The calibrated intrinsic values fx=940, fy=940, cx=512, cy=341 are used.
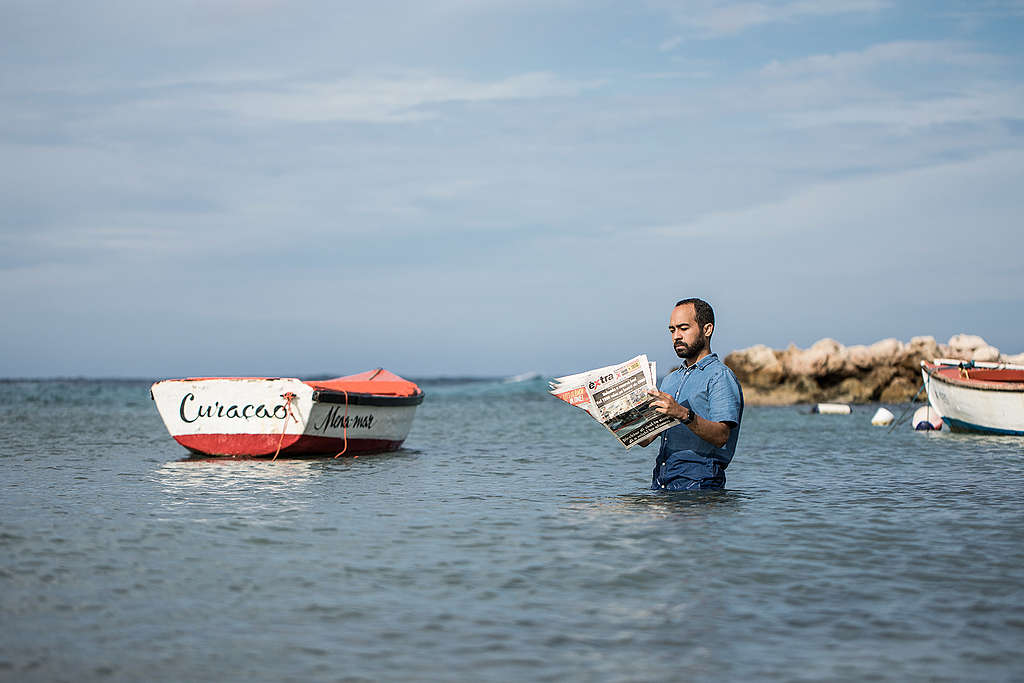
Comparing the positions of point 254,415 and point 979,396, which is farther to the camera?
point 979,396

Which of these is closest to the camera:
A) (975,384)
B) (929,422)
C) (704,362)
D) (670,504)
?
(704,362)

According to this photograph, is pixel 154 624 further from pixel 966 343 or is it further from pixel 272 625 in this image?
pixel 966 343

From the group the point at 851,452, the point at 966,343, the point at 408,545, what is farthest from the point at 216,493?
the point at 966,343

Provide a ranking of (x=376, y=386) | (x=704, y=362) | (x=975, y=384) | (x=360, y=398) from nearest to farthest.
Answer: (x=704, y=362) < (x=360, y=398) < (x=376, y=386) < (x=975, y=384)

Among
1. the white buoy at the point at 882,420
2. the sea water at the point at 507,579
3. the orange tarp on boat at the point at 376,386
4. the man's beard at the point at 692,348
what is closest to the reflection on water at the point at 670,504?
the sea water at the point at 507,579

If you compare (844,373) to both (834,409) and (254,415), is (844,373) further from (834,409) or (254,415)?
(254,415)

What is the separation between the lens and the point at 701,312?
317 inches

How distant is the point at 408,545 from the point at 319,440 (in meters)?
8.54

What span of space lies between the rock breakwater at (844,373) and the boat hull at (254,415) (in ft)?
120

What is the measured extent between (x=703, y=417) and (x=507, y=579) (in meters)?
2.47

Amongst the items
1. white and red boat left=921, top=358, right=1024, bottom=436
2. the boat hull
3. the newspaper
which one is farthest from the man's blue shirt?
white and red boat left=921, top=358, right=1024, bottom=436

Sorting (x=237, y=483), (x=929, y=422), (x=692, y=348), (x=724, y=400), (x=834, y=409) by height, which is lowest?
(x=834, y=409)

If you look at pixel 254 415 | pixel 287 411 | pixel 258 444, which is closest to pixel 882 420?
pixel 287 411

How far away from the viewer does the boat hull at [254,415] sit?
1538 centimetres
